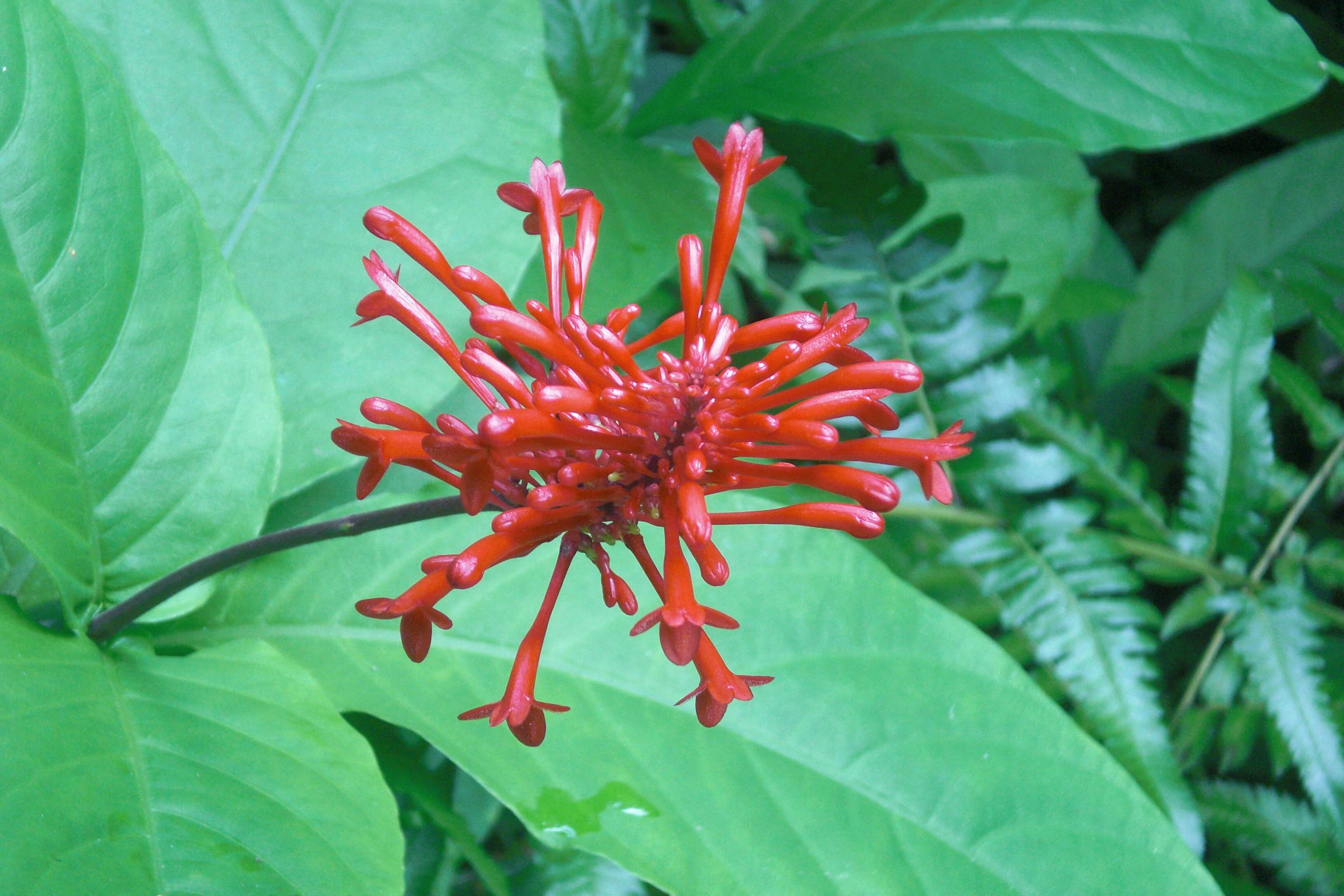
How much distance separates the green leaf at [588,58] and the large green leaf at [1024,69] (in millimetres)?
285

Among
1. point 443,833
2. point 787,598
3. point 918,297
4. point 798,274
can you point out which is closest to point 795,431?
point 787,598

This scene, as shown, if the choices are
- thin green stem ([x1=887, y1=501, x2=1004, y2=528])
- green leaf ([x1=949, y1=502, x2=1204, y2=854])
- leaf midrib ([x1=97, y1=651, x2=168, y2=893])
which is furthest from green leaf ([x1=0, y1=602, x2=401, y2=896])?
green leaf ([x1=949, y1=502, x2=1204, y2=854])

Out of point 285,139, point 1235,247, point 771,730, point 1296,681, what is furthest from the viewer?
point 1235,247

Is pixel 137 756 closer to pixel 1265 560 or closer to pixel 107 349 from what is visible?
pixel 107 349

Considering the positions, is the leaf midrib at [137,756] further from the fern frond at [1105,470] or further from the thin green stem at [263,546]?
the fern frond at [1105,470]

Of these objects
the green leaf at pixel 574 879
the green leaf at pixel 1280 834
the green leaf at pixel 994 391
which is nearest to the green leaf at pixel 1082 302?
the green leaf at pixel 994 391

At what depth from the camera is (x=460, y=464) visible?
0.88 m

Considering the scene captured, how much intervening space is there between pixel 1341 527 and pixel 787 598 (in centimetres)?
192

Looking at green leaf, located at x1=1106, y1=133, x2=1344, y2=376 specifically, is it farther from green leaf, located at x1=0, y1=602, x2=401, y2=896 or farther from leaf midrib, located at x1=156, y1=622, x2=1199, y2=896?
green leaf, located at x1=0, y1=602, x2=401, y2=896

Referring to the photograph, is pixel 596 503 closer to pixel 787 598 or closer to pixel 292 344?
pixel 787 598

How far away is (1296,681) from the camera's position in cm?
204

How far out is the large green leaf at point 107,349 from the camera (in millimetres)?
1082

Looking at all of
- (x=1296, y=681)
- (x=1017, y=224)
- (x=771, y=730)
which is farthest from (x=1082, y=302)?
(x=771, y=730)

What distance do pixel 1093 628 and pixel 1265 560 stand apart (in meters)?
0.51
